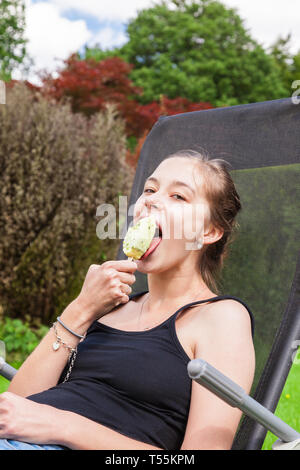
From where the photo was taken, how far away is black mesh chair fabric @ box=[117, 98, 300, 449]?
1.71m

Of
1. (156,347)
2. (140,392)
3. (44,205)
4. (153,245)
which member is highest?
(44,205)

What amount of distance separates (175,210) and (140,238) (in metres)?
0.14

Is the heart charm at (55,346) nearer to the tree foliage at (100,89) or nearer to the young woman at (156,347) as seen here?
the young woman at (156,347)

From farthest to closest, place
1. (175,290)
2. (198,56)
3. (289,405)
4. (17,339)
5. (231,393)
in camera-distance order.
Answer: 1. (198,56)
2. (17,339)
3. (289,405)
4. (175,290)
5. (231,393)

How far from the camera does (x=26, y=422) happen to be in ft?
4.55

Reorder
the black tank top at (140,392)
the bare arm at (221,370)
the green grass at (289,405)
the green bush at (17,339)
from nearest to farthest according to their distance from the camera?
the bare arm at (221,370) → the black tank top at (140,392) → the green grass at (289,405) → the green bush at (17,339)

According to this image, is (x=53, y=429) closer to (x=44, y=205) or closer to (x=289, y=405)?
(x=289, y=405)

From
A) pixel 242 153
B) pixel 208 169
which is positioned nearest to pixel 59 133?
pixel 242 153

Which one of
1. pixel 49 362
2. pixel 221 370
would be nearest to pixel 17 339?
pixel 49 362

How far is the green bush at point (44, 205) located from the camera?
15.3ft

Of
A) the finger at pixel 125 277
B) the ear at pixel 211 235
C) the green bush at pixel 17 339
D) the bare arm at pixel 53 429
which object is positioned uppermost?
the ear at pixel 211 235

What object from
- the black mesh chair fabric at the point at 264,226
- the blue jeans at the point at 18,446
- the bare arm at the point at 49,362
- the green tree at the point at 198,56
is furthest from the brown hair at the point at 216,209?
the green tree at the point at 198,56

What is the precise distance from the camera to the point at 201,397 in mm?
1415

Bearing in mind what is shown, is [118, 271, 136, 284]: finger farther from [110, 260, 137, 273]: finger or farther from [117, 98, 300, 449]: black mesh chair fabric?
[117, 98, 300, 449]: black mesh chair fabric
